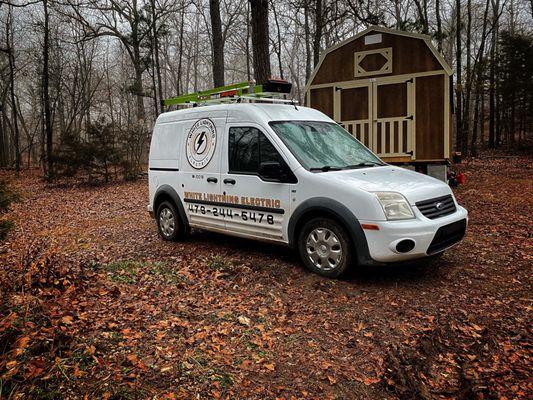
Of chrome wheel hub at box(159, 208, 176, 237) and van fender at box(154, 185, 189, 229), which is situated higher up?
van fender at box(154, 185, 189, 229)

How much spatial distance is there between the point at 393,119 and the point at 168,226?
6.26 meters

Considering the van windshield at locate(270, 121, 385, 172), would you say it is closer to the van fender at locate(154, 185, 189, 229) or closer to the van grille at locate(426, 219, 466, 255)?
the van grille at locate(426, 219, 466, 255)

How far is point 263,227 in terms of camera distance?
6.11m

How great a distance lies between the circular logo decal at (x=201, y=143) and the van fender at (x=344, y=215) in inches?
79.3

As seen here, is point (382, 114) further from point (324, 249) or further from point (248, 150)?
point (324, 249)

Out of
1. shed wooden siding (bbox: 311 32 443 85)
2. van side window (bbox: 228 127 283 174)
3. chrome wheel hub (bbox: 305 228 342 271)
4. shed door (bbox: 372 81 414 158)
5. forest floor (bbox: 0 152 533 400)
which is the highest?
shed wooden siding (bbox: 311 32 443 85)

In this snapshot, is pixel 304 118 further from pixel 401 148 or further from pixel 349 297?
pixel 401 148

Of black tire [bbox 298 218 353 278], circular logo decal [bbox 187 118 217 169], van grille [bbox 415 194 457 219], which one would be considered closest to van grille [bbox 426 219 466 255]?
van grille [bbox 415 194 457 219]

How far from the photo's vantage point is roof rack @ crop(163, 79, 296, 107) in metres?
6.89

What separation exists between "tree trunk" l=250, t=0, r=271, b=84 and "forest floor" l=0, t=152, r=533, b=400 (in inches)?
221

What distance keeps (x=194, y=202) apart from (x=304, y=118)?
2197mm

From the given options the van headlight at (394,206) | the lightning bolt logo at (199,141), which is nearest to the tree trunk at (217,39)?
the lightning bolt logo at (199,141)

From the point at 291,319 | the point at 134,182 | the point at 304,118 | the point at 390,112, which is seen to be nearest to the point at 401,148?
the point at 390,112

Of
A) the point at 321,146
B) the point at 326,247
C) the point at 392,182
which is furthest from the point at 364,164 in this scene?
the point at 326,247
